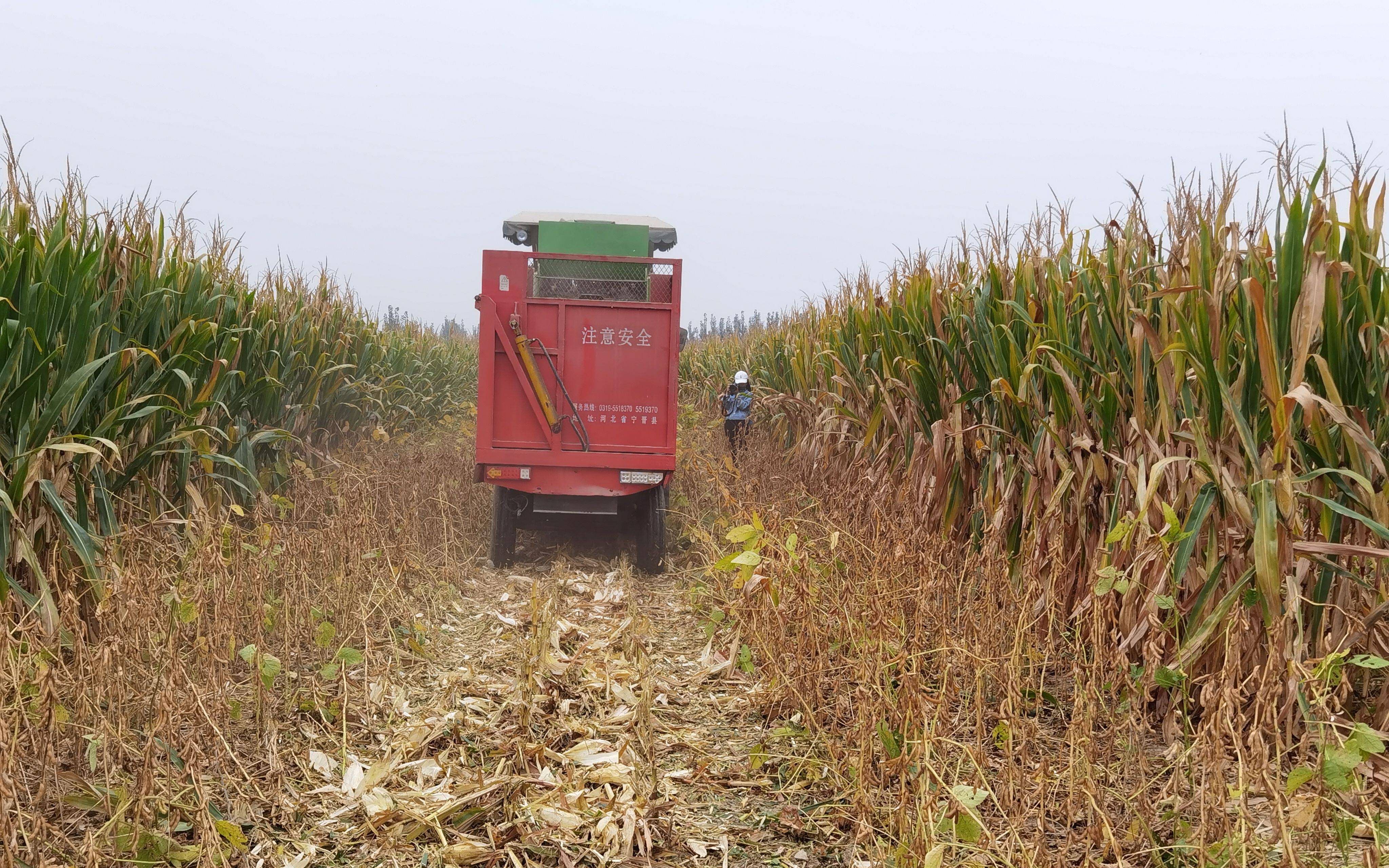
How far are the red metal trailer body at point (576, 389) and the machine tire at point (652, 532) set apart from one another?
0.18 meters

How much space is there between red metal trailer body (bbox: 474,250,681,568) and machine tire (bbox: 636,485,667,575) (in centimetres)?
18

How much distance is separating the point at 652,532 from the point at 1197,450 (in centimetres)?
510

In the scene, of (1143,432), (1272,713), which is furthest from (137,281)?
(1272,713)

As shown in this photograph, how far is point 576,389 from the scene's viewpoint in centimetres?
794

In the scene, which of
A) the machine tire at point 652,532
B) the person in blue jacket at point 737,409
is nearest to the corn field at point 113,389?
the machine tire at point 652,532

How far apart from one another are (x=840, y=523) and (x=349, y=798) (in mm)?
3437

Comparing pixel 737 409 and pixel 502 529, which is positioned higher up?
pixel 737 409

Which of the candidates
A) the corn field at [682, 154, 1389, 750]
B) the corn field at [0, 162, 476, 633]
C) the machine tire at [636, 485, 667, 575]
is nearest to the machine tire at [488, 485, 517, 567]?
the machine tire at [636, 485, 667, 575]

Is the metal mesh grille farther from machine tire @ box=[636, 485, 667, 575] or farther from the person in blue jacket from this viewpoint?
the person in blue jacket

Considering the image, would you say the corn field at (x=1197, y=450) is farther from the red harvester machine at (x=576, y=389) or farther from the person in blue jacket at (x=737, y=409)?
the person in blue jacket at (x=737, y=409)

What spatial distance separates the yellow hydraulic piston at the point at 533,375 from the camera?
304 inches

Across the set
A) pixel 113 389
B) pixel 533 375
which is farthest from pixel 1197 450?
pixel 533 375

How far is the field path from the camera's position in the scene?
335 centimetres

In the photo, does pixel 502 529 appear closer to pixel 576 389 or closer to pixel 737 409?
pixel 576 389
